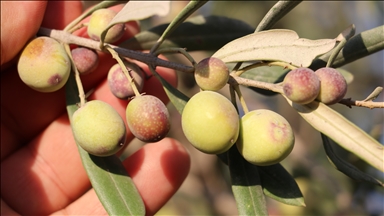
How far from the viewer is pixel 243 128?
1.08 metres

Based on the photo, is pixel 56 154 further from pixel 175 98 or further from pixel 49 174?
pixel 175 98

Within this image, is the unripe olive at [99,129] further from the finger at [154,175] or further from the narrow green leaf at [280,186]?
the finger at [154,175]

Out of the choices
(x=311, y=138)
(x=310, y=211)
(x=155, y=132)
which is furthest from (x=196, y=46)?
(x=311, y=138)

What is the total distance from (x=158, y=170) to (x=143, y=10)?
1030 millimetres

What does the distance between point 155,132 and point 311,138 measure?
2.90 meters

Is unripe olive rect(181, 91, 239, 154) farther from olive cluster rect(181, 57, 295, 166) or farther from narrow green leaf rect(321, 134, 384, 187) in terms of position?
narrow green leaf rect(321, 134, 384, 187)

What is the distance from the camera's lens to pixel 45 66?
52.2 inches

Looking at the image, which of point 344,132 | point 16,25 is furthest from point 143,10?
point 16,25

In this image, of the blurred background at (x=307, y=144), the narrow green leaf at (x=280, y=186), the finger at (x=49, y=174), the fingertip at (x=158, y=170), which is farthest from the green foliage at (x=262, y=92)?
the blurred background at (x=307, y=144)

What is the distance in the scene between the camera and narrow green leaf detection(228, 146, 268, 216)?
120 centimetres

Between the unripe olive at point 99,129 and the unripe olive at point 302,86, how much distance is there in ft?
1.71

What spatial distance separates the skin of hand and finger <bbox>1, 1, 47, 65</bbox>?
0.13 m

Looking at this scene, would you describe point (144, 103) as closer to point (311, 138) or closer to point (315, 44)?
point (315, 44)

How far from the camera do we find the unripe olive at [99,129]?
3.71ft
